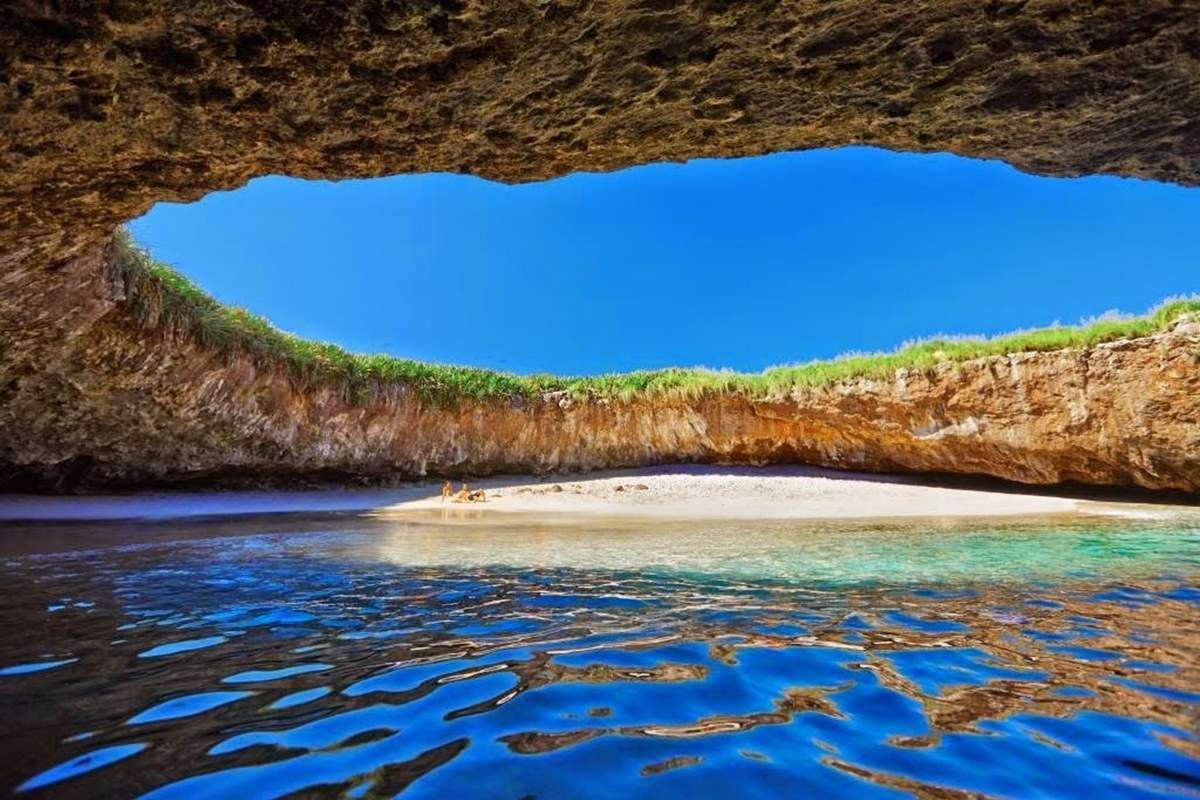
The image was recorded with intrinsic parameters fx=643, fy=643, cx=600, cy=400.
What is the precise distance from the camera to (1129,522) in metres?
8.44

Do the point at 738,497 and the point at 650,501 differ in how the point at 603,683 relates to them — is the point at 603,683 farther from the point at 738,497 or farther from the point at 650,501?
the point at 738,497

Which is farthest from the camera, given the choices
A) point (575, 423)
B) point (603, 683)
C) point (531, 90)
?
point (575, 423)

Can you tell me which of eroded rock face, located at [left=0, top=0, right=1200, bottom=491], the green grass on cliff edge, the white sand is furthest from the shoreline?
eroded rock face, located at [left=0, top=0, right=1200, bottom=491]

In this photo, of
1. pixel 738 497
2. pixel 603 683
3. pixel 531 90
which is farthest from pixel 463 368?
pixel 603 683

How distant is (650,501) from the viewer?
13.4m

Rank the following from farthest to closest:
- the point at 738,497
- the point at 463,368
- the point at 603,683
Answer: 1. the point at 463,368
2. the point at 738,497
3. the point at 603,683

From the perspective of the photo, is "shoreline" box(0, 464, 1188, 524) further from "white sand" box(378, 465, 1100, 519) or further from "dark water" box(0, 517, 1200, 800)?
"dark water" box(0, 517, 1200, 800)

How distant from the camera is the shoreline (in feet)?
35.2

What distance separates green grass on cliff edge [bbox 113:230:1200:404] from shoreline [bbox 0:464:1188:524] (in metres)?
2.14

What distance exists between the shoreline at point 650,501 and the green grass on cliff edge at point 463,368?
2141 mm

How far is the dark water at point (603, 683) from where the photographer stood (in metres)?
1.58

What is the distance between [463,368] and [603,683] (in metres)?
14.1

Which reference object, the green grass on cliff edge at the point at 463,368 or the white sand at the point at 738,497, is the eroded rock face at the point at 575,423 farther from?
the white sand at the point at 738,497

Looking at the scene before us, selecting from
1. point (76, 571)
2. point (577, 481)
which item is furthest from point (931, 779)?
point (577, 481)
